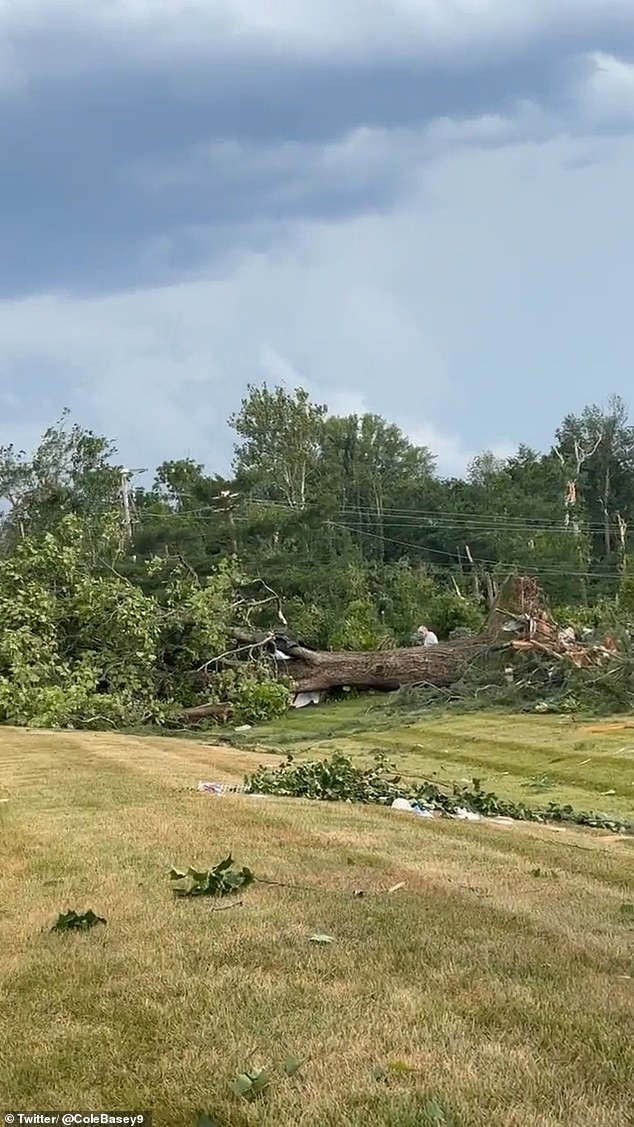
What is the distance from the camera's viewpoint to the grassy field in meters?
2.22

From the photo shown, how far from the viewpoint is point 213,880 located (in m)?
3.88

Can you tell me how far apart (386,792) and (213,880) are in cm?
374

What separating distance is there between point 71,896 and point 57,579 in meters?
13.6

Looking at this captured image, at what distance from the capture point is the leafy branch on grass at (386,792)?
6.91 meters

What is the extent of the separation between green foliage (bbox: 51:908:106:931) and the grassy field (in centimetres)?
6

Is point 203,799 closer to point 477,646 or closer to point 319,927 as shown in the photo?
point 319,927

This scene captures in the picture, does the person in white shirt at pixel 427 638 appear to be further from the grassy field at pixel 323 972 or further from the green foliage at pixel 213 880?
the green foliage at pixel 213 880

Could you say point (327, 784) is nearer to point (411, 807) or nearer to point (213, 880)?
point (411, 807)

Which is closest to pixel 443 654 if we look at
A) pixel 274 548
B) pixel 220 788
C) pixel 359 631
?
pixel 359 631

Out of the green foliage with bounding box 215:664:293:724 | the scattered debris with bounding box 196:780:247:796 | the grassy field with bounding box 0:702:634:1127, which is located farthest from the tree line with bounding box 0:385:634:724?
the grassy field with bounding box 0:702:634:1127

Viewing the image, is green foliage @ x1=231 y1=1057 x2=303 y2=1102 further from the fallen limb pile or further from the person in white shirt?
the person in white shirt

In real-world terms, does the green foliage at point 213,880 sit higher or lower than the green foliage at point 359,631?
→ lower

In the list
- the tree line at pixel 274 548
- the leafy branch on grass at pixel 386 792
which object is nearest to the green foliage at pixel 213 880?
the leafy branch on grass at pixel 386 792

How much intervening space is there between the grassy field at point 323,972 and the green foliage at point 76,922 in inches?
2.3
